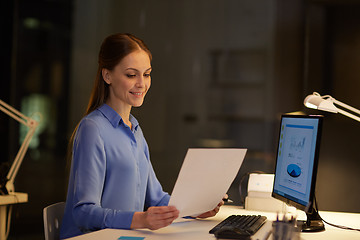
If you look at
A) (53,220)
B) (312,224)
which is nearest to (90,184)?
(53,220)

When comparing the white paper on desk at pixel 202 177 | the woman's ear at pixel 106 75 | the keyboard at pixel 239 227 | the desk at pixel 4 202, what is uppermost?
the woman's ear at pixel 106 75

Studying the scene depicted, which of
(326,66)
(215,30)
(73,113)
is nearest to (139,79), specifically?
(326,66)

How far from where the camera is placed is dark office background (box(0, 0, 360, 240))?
12.0ft

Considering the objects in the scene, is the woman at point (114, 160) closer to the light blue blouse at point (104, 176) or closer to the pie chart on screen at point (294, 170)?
the light blue blouse at point (104, 176)

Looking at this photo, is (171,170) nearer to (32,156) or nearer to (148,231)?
(32,156)

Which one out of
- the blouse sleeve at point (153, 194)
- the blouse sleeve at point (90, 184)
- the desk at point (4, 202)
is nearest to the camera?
the blouse sleeve at point (90, 184)

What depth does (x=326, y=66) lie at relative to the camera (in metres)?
3.73

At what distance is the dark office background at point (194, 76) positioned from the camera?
3.65 m

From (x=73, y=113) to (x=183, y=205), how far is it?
3154 mm

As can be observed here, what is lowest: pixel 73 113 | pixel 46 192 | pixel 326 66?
pixel 46 192

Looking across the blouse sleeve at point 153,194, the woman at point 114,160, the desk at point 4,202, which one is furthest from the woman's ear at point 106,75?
the desk at point 4,202

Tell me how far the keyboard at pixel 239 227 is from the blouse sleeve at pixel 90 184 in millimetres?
349

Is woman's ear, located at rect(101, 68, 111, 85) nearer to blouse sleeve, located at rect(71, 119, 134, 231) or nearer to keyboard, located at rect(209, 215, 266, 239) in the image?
blouse sleeve, located at rect(71, 119, 134, 231)

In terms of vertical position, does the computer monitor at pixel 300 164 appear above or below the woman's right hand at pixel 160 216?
above
